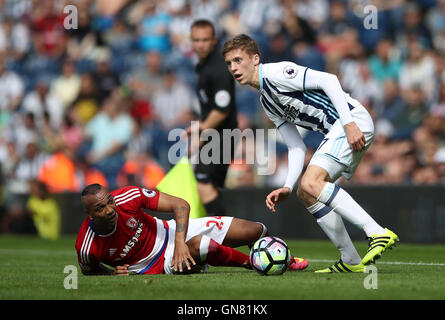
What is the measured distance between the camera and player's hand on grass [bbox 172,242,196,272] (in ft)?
20.7

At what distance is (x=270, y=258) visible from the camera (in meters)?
6.34

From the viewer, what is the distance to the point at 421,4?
1446cm

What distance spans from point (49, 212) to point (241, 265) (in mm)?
8686

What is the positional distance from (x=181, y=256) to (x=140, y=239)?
368 millimetres

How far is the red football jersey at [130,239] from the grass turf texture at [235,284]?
0.21 meters

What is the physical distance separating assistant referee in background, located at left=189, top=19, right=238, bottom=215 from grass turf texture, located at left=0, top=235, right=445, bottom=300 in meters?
1.78

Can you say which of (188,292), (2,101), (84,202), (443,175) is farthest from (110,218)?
(2,101)

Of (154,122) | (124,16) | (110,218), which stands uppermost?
(124,16)

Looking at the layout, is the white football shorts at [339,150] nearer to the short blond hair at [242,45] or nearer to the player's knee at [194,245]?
the short blond hair at [242,45]

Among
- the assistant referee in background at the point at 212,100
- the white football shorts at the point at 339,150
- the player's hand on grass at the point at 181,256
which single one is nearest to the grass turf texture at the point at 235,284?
the player's hand on grass at the point at 181,256

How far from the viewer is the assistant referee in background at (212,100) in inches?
370
